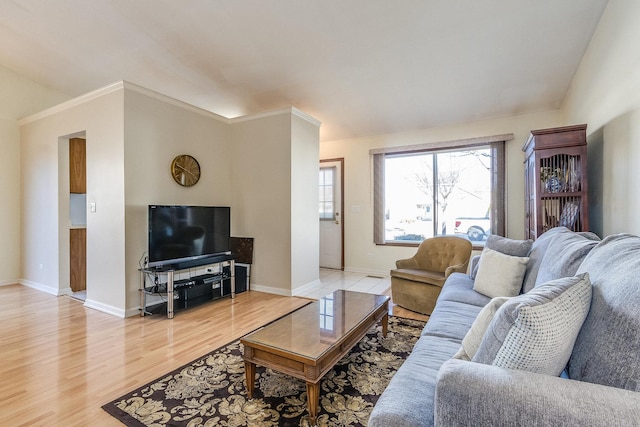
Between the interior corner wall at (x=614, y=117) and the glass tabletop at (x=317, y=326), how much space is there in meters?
1.91

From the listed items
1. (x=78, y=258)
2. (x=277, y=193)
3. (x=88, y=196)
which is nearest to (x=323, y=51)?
(x=277, y=193)

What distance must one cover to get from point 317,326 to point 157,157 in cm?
287

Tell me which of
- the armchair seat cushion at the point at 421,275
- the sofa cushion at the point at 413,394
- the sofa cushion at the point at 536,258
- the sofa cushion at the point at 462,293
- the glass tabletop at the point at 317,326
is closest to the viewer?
the sofa cushion at the point at 413,394

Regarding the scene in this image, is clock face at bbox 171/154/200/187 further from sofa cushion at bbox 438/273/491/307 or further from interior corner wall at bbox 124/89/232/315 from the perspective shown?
sofa cushion at bbox 438/273/491/307

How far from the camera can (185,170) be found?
3.88m

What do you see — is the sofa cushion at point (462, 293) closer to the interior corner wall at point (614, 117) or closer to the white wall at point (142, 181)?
the interior corner wall at point (614, 117)

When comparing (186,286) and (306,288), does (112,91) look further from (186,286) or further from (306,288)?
(306,288)

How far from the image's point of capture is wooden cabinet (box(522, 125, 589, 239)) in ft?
8.54

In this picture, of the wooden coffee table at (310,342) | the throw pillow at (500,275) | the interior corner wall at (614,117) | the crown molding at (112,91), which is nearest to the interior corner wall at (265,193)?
the crown molding at (112,91)

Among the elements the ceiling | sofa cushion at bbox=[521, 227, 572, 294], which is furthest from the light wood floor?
the ceiling

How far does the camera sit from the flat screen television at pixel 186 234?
3293 mm

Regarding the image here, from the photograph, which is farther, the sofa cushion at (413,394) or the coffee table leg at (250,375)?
the coffee table leg at (250,375)

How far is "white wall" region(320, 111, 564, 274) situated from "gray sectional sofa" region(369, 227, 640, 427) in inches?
142

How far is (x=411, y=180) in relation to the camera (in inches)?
211
